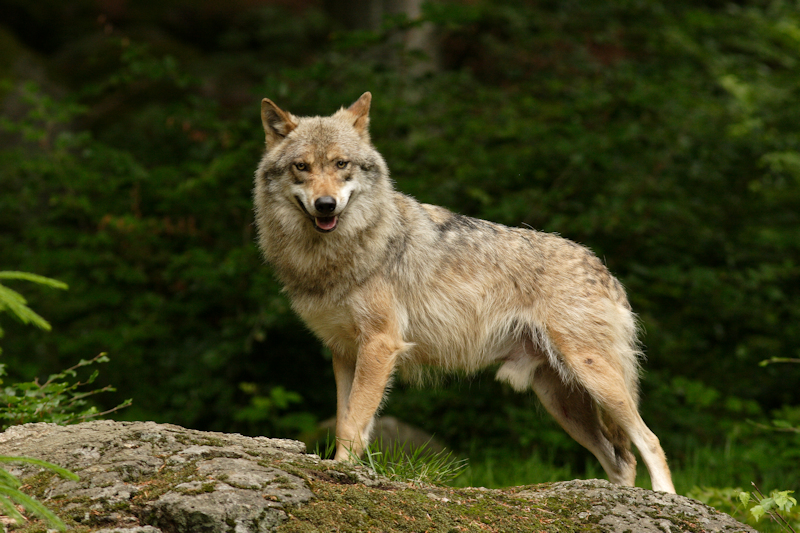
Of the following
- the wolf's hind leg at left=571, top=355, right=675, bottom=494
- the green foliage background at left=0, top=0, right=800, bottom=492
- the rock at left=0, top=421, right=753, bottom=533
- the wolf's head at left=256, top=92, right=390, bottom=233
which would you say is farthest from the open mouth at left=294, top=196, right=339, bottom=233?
the green foliage background at left=0, top=0, right=800, bottom=492

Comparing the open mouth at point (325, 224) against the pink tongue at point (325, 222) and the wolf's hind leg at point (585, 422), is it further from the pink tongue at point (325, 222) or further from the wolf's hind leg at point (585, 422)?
the wolf's hind leg at point (585, 422)

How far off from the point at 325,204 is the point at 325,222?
0.15 metres

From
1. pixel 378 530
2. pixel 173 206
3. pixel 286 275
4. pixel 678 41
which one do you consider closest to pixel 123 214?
pixel 173 206

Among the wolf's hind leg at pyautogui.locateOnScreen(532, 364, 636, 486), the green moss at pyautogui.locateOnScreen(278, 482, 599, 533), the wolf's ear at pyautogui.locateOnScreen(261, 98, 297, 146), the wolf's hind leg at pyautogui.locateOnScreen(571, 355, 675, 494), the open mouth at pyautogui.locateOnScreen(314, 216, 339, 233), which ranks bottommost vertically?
the wolf's hind leg at pyautogui.locateOnScreen(532, 364, 636, 486)

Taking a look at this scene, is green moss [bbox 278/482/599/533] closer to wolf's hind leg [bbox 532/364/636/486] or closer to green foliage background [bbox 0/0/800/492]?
wolf's hind leg [bbox 532/364/636/486]

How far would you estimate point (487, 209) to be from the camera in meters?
7.88

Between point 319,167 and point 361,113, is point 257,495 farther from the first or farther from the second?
point 361,113

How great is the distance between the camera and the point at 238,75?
12289 millimetres

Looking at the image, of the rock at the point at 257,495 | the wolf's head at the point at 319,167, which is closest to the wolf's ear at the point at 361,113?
the wolf's head at the point at 319,167

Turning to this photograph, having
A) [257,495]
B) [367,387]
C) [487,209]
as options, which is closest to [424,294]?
[367,387]

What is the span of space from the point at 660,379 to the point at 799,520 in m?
3.95

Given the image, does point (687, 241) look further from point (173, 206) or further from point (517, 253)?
point (173, 206)

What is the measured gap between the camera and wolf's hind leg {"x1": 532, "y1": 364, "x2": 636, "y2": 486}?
4902 millimetres

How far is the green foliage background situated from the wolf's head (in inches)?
102
